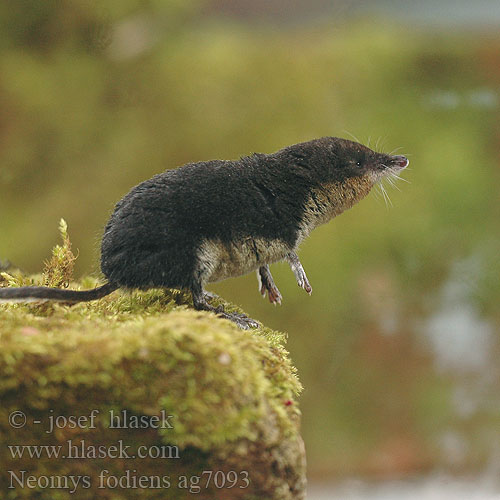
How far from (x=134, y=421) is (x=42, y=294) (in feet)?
2.10

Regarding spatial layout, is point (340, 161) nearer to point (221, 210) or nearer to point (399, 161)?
point (399, 161)

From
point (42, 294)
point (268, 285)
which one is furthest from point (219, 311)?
point (42, 294)

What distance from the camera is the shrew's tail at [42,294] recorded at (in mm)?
1788

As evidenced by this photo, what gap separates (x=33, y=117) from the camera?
4.23 meters

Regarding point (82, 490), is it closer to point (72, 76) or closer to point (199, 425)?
point (199, 425)

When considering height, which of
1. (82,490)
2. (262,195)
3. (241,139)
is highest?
(241,139)

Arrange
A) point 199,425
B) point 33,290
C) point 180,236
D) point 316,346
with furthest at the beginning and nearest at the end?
point 316,346 < point 180,236 < point 33,290 < point 199,425

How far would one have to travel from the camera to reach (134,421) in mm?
1373

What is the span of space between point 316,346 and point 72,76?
8.13 feet

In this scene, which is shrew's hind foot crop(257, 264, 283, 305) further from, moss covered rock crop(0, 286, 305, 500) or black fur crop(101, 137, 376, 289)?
moss covered rock crop(0, 286, 305, 500)

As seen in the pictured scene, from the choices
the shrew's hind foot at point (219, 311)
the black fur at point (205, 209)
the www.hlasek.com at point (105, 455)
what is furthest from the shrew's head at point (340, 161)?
the www.hlasek.com at point (105, 455)

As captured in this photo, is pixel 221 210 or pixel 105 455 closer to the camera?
pixel 105 455

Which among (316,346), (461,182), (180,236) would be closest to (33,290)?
(180,236)

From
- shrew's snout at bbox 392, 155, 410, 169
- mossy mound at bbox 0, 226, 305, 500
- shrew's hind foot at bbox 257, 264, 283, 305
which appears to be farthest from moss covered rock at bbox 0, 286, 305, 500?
shrew's snout at bbox 392, 155, 410, 169
